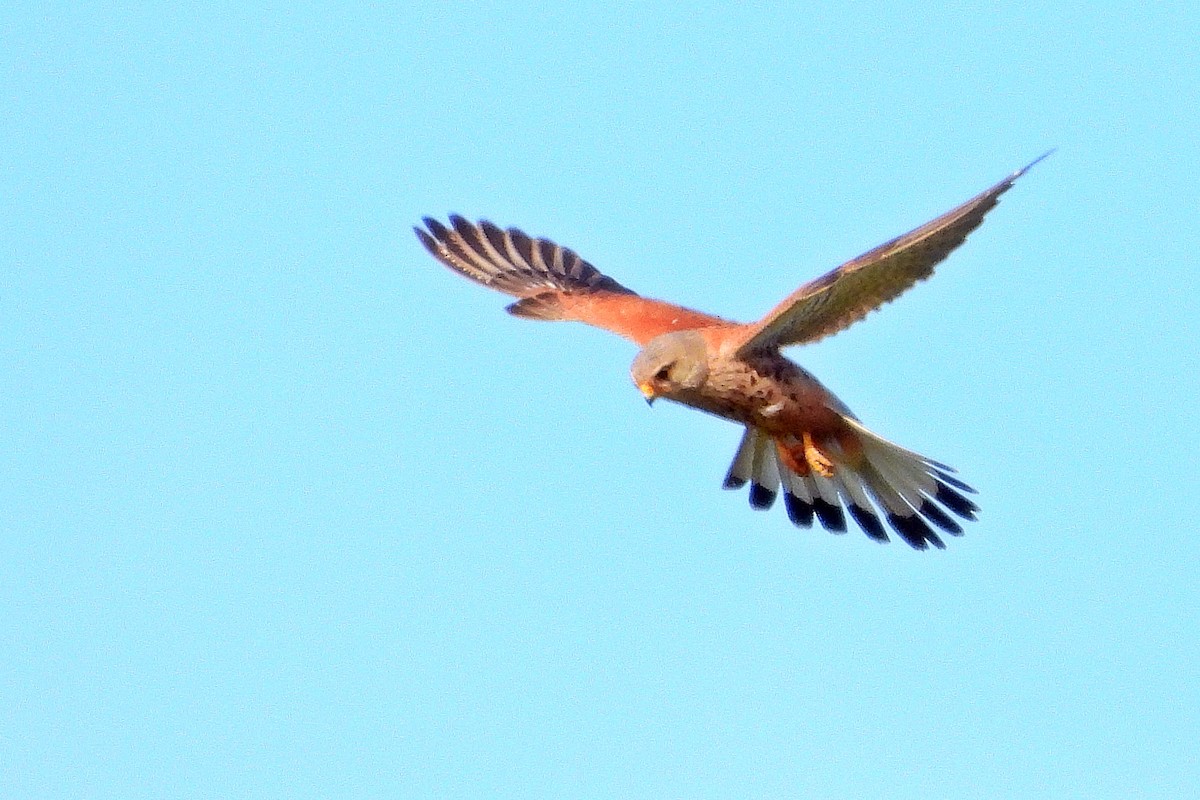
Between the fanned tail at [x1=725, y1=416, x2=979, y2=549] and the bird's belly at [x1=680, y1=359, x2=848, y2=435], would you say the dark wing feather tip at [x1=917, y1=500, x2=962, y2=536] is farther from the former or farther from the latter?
the bird's belly at [x1=680, y1=359, x2=848, y2=435]

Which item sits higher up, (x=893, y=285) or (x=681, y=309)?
(x=681, y=309)

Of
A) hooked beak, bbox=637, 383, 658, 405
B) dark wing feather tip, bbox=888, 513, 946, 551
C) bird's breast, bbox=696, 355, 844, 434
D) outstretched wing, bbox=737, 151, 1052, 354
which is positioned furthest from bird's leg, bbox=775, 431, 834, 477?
hooked beak, bbox=637, 383, 658, 405

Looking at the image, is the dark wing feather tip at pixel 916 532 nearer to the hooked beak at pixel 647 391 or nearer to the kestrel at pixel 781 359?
the kestrel at pixel 781 359

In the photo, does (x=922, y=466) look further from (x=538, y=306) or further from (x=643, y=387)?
(x=538, y=306)

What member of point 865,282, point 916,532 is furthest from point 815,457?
point 865,282

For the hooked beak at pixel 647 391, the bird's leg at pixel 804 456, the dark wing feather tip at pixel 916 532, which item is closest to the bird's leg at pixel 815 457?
the bird's leg at pixel 804 456

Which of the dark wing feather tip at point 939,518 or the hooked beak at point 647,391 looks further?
the dark wing feather tip at point 939,518

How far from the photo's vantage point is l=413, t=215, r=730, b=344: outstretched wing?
8.72 m

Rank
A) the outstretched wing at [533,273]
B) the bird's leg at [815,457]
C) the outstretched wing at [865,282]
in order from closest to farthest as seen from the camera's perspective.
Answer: the outstretched wing at [865,282]
the bird's leg at [815,457]
the outstretched wing at [533,273]

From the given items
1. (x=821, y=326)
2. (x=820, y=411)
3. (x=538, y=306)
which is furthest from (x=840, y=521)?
(x=538, y=306)

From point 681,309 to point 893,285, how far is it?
1613mm

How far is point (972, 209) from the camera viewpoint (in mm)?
6281

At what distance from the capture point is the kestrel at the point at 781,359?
6.71 metres

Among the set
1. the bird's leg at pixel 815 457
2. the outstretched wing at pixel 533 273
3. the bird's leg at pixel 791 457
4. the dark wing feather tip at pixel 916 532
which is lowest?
the dark wing feather tip at pixel 916 532
